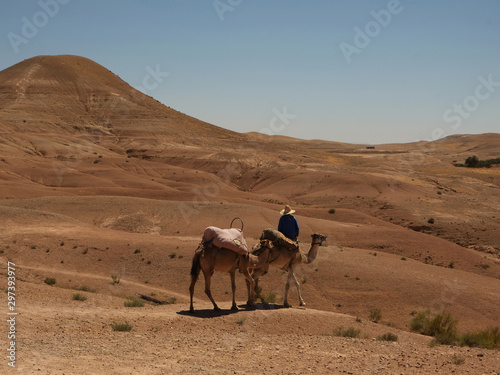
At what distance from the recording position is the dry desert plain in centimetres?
973

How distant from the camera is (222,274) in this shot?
68.4 ft

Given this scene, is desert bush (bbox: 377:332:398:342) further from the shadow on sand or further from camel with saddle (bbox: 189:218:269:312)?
camel with saddle (bbox: 189:218:269:312)

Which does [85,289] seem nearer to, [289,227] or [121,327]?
[121,327]

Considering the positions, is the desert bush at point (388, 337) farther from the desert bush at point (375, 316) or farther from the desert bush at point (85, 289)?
the desert bush at point (85, 289)

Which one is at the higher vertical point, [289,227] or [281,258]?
[289,227]

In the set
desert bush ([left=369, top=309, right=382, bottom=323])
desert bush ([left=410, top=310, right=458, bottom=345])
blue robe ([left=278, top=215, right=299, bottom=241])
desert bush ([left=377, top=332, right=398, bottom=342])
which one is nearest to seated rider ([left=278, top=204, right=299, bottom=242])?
blue robe ([left=278, top=215, right=299, bottom=241])

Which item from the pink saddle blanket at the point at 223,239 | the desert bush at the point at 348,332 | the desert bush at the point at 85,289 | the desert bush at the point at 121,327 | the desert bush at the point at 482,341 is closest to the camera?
the desert bush at the point at 121,327

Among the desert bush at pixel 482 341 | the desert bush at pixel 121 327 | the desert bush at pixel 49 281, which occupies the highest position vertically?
the desert bush at pixel 121 327

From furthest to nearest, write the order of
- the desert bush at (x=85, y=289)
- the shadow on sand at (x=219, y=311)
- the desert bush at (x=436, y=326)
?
the desert bush at (x=85, y=289) → the desert bush at (x=436, y=326) → the shadow on sand at (x=219, y=311)

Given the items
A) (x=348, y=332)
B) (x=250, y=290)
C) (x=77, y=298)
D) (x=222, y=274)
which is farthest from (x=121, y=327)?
(x=222, y=274)

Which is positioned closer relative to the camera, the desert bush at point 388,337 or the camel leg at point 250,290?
the desert bush at point 388,337

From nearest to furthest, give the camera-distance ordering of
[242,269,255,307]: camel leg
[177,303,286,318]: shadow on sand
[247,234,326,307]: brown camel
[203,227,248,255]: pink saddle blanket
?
1. [177,303,286,318]: shadow on sand
2. [203,227,248,255]: pink saddle blanket
3. [242,269,255,307]: camel leg
4. [247,234,326,307]: brown camel

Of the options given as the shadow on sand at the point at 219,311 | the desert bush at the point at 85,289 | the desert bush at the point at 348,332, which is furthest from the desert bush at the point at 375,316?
the desert bush at the point at 85,289

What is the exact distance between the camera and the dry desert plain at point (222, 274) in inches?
383
